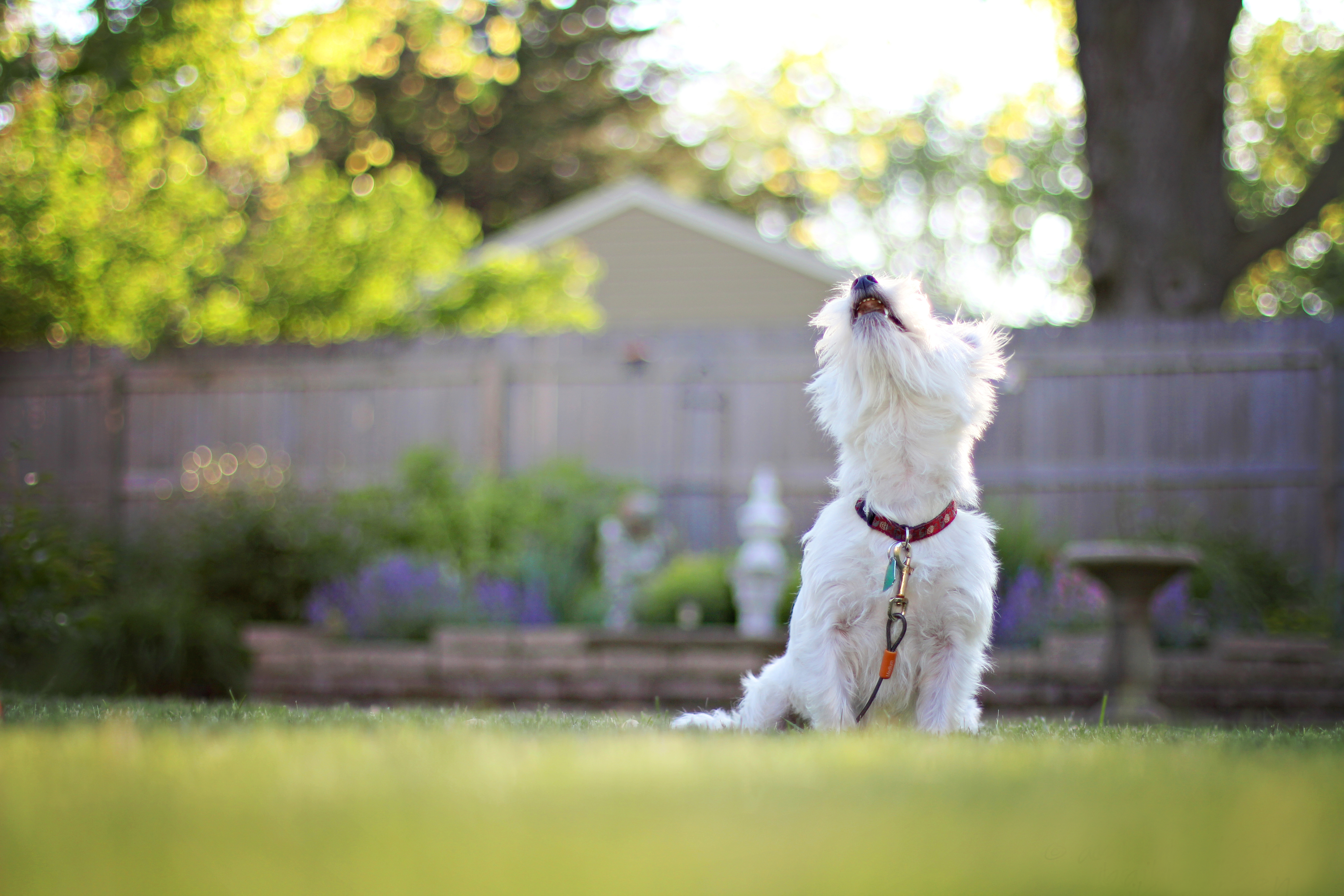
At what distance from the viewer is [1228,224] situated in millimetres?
10945

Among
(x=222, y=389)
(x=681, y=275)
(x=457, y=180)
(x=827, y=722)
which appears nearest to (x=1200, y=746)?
(x=827, y=722)

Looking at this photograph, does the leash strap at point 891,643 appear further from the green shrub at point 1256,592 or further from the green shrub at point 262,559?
the green shrub at point 262,559

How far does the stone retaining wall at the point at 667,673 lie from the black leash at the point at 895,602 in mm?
3555

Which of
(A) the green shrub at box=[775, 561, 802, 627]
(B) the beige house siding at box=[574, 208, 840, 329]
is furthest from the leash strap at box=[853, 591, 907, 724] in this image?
(B) the beige house siding at box=[574, 208, 840, 329]

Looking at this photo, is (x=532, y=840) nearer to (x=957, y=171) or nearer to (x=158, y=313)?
(x=158, y=313)

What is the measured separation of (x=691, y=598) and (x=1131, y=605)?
3.04 m

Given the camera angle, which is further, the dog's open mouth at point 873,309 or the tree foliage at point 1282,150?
the tree foliage at point 1282,150


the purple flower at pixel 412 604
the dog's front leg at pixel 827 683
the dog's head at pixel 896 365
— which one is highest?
the dog's head at pixel 896 365

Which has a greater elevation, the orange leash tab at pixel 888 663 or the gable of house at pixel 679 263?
the gable of house at pixel 679 263

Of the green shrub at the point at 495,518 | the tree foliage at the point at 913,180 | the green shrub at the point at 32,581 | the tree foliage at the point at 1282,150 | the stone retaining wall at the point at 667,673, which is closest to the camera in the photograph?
the green shrub at the point at 32,581

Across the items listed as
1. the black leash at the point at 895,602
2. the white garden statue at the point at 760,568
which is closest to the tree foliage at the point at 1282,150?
the white garden statue at the point at 760,568

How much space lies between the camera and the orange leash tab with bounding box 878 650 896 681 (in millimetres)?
3416

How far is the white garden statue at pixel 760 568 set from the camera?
7.83m

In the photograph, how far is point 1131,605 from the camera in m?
6.70
